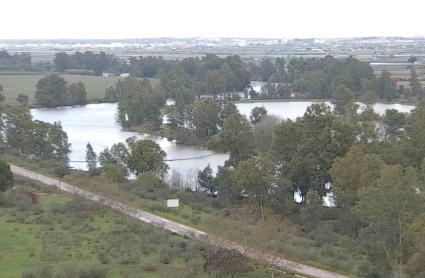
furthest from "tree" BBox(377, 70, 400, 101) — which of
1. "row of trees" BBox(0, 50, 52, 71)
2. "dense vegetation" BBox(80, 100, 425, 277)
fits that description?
"row of trees" BBox(0, 50, 52, 71)

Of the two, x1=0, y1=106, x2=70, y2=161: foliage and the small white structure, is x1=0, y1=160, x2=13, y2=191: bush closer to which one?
the small white structure

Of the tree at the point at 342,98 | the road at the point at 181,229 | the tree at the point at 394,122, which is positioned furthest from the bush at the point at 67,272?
the tree at the point at 342,98

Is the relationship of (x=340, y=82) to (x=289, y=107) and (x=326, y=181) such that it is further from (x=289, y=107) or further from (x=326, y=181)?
(x=326, y=181)

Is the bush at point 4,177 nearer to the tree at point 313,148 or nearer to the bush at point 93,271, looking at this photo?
the bush at point 93,271

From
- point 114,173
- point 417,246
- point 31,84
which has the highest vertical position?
point 417,246

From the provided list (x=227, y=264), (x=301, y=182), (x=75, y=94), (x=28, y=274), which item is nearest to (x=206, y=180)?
(x=301, y=182)

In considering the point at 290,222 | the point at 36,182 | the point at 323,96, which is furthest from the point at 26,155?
the point at 323,96
